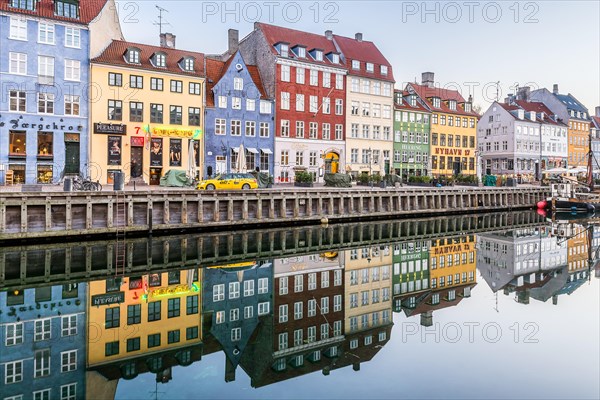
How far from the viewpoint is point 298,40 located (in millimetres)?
54938

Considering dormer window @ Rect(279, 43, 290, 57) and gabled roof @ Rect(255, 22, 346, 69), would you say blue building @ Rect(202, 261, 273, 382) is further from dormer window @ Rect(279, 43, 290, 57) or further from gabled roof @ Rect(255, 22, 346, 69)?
gabled roof @ Rect(255, 22, 346, 69)

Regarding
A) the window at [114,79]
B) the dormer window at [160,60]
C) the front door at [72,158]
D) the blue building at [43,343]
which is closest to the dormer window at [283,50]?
the dormer window at [160,60]

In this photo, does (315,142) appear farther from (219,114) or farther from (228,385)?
(228,385)

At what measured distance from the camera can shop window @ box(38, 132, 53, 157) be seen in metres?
38.9

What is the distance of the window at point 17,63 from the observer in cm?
3822

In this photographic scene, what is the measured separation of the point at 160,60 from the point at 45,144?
11.9 metres

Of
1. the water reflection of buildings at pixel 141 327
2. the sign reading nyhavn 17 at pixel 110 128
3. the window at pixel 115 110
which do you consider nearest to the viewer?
the water reflection of buildings at pixel 141 327

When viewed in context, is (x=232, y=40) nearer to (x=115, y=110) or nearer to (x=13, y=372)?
(x=115, y=110)

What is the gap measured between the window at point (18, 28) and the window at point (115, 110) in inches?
303

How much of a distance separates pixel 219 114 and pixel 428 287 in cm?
3267

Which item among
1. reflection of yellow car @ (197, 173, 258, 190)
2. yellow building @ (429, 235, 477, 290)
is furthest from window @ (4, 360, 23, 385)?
reflection of yellow car @ (197, 173, 258, 190)

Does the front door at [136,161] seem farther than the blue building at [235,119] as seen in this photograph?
No

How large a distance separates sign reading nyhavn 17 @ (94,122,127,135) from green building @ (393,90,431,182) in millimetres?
32331

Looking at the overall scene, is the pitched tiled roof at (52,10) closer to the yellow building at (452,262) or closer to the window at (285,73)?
the window at (285,73)
